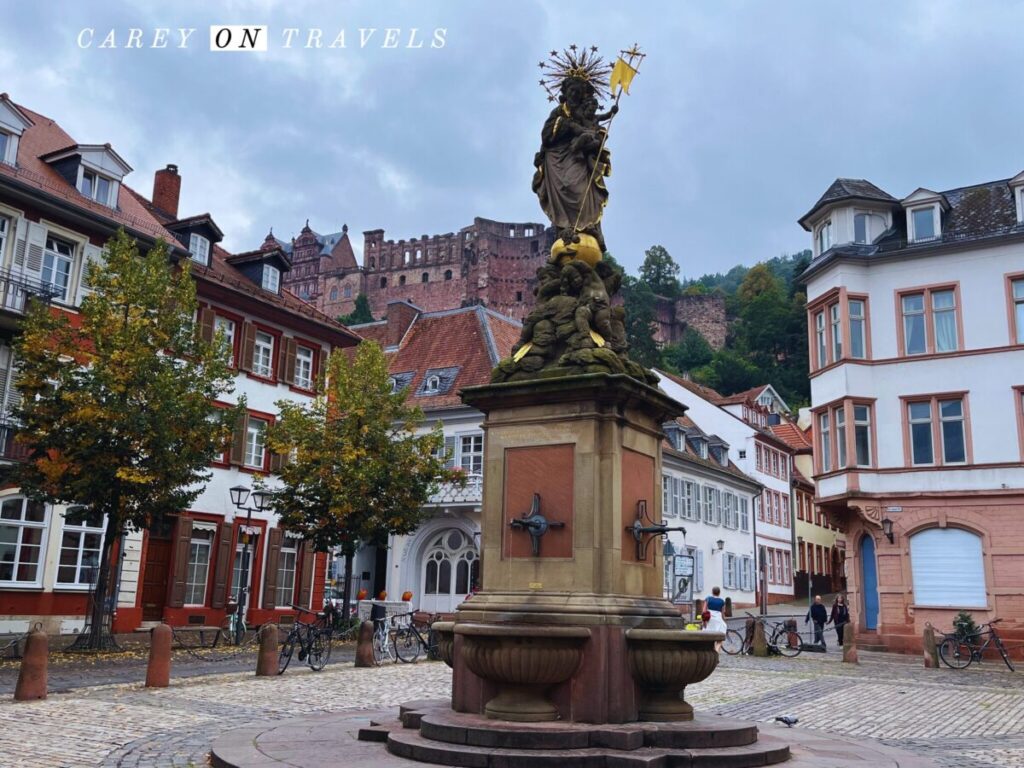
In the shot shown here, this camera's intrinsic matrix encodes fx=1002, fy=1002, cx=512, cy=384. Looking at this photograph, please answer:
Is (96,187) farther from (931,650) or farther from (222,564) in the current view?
(931,650)

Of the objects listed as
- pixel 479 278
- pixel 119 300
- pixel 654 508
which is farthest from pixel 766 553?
pixel 479 278

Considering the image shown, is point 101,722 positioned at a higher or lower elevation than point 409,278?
lower

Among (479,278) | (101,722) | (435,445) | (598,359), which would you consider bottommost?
(101,722)

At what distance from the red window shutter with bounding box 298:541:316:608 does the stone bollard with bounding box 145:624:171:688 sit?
57.9 feet

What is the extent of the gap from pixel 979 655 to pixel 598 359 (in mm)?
17533

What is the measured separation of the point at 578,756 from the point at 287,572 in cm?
2576

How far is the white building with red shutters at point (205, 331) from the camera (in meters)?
23.3


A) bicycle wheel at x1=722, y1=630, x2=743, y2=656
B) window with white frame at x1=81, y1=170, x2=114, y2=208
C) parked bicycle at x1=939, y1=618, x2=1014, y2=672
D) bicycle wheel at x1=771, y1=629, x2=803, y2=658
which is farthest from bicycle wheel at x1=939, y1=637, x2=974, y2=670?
window with white frame at x1=81, y1=170, x2=114, y2=208

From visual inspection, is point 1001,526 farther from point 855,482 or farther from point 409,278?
point 409,278

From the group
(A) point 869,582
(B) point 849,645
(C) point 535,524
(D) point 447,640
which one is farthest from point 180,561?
(C) point 535,524

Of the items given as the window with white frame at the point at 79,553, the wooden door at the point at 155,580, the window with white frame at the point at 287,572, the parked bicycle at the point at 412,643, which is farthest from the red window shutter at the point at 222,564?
the parked bicycle at the point at 412,643

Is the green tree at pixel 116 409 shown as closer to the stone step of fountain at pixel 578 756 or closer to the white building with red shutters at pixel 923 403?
the stone step of fountain at pixel 578 756

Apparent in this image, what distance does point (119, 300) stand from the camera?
825 inches

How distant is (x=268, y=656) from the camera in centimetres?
1669
